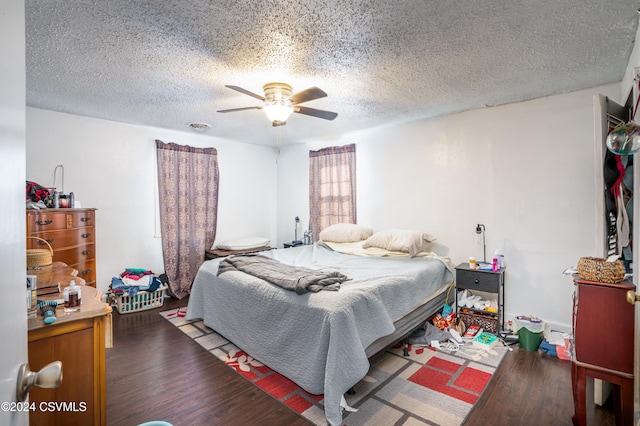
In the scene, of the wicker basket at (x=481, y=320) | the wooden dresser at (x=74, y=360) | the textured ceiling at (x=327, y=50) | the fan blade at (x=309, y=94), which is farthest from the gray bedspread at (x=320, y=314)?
the textured ceiling at (x=327, y=50)

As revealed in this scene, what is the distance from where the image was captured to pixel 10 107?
592mm

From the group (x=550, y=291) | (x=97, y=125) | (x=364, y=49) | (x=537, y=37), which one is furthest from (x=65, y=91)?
(x=550, y=291)

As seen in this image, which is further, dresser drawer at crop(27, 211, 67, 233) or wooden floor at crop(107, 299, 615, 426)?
dresser drawer at crop(27, 211, 67, 233)

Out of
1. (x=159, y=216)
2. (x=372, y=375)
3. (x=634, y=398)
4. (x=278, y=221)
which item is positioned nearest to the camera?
(x=634, y=398)

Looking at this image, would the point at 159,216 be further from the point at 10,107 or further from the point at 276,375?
the point at 10,107

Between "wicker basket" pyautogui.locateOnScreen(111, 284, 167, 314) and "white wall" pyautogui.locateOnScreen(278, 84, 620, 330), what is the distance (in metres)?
3.10

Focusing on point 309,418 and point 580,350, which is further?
point 309,418

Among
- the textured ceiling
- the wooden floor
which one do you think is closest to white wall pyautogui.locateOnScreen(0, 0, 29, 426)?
the textured ceiling

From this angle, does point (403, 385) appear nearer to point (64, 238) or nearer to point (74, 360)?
point (74, 360)

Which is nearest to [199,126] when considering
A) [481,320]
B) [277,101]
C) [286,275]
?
[277,101]

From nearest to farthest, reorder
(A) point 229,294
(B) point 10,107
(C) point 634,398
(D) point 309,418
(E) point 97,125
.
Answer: (B) point 10,107
(C) point 634,398
(D) point 309,418
(A) point 229,294
(E) point 97,125

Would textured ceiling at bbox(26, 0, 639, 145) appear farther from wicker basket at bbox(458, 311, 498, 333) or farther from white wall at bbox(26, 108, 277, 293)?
wicker basket at bbox(458, 311, 498, 333)

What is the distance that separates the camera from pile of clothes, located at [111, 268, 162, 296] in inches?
145

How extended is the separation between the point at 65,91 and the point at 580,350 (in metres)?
4.39
